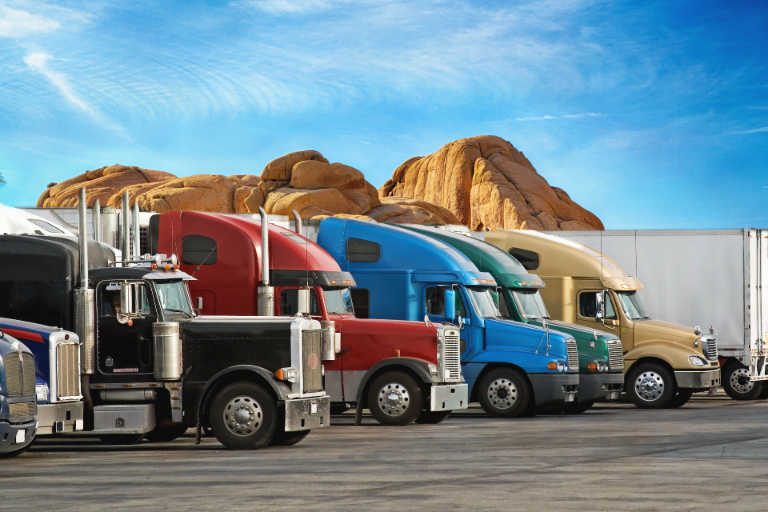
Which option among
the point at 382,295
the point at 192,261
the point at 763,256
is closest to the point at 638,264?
the point at 763,256

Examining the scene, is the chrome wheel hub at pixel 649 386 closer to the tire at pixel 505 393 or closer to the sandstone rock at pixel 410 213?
the tire at pixel 505 393

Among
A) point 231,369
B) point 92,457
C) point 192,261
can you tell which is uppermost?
point 192,261

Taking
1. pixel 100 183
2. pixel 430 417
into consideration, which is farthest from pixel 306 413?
pixel 100 183

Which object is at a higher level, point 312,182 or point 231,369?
point 312,182

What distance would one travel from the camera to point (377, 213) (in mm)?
74062

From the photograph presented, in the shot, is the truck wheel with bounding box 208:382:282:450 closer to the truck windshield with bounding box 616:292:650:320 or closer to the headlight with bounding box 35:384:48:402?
the headlight with bounding box 35:384:48:402

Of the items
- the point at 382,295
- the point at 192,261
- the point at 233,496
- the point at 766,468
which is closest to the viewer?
the point at 233,496

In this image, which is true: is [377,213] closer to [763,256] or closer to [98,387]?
[763,256]

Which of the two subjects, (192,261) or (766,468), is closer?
(766,468)

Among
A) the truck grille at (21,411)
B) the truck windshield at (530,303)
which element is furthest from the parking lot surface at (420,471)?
the truck windshield at (530,303)

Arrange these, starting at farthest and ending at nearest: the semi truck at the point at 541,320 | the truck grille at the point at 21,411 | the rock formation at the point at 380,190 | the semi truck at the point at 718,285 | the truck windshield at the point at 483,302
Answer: the rock formation at the point at 380,190, the semi truck at the point at 718,285, the semi truck at the point at 541,320, the truck windshield at the point at 483,302, the truck grille at the point at 21,411

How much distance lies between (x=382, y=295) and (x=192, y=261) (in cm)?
383

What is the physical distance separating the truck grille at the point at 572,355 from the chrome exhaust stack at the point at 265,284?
631 centimetres

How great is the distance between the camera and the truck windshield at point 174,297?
17.4 meters
